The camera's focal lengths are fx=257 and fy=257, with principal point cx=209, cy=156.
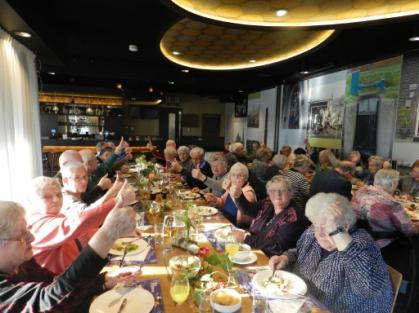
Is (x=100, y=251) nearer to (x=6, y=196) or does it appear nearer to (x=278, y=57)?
(x=6, y=196)

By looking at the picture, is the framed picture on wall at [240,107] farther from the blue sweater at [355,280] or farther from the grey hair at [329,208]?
the blue sweater at [355,280]

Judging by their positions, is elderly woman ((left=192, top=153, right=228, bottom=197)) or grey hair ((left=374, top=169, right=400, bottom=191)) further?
elderly woman ((left=192, top=153, right=228, bottom=197))

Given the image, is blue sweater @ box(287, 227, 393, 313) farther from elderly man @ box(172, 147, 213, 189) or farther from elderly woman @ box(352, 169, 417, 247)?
elderly man @ box(172, 147, 213, 189)

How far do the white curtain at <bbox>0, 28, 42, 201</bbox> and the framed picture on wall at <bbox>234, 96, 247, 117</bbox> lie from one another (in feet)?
25.7

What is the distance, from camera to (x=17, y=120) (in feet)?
13.5

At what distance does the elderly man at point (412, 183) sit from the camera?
151 inches

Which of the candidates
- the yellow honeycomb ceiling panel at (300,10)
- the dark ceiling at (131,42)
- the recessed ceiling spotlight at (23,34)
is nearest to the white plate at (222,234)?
the dark ceiling at (131,42)

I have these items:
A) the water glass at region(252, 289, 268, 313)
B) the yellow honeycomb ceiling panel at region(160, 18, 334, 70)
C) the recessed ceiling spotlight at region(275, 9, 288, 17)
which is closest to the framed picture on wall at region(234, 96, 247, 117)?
the yellow honeycomb ceiling panel at region(160, 18, 334, 70)

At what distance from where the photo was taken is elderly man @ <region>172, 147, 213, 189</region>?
4391 millimetres

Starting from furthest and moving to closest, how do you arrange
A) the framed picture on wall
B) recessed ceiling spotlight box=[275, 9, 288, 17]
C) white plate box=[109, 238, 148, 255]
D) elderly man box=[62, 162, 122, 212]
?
the framed picture on wall, recessed ceiling spotlight box=[275, 9, 288, 17], elderly man box=[62, 162, 122, 212], white plate box=[109, 238, 148, 255]

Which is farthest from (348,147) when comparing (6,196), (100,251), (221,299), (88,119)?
(88,119)

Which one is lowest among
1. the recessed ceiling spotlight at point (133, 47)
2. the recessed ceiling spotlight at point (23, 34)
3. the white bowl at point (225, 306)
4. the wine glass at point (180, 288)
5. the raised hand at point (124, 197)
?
the white bowl at point (225, 306)

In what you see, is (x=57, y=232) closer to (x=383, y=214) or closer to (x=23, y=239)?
(x=23, y=239)

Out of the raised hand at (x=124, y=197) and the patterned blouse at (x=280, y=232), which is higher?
the raised hand at (x=124, y=197)
